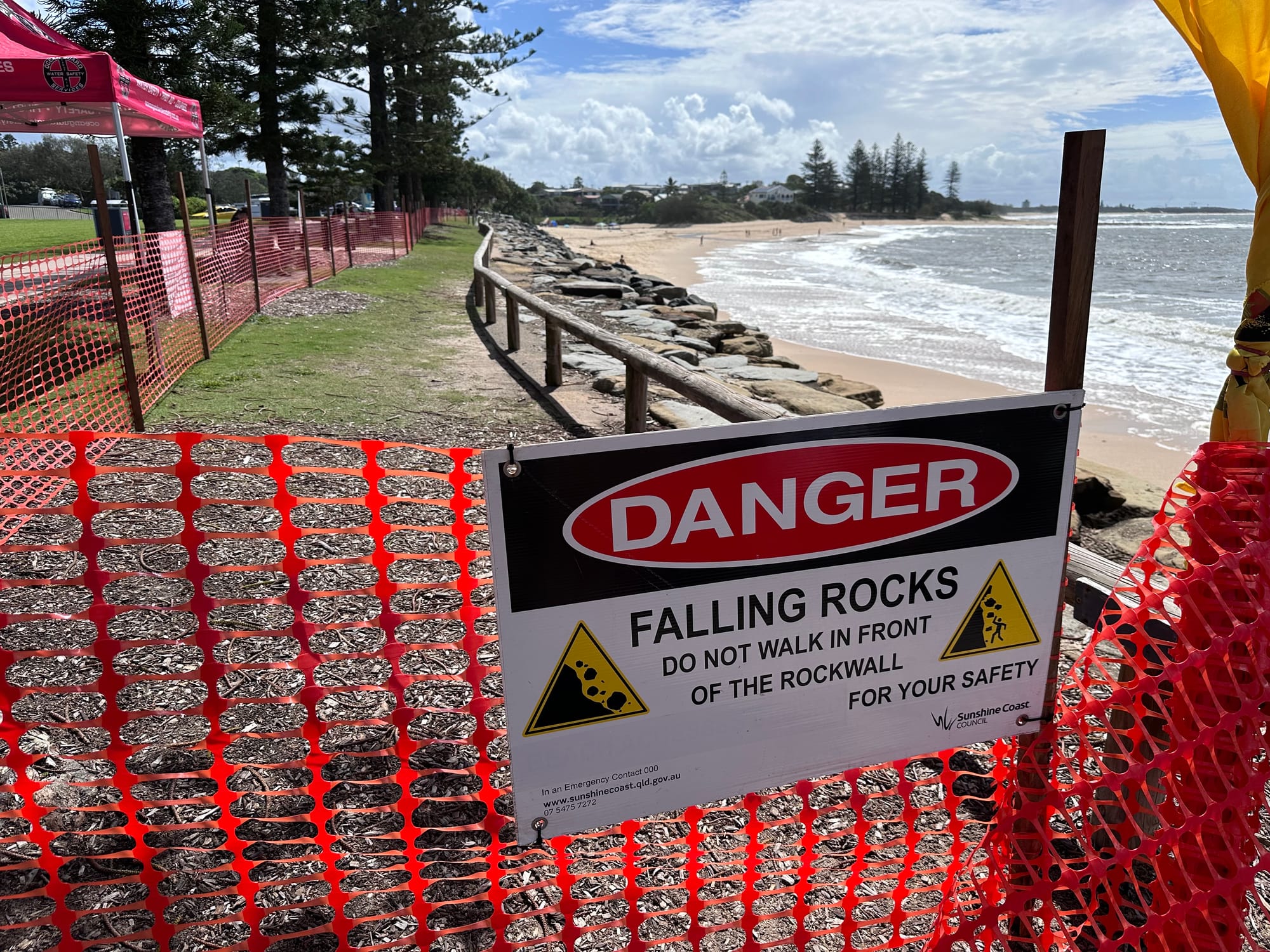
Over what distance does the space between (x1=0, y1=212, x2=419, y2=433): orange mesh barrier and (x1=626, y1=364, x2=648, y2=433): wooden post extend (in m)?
3.76

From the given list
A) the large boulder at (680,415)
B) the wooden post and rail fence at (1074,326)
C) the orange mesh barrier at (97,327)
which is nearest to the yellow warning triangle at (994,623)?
the wooden post and rail fence at (1074,326)

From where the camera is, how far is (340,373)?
8.66 meters

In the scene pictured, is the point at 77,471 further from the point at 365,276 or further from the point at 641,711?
the point at 365,276

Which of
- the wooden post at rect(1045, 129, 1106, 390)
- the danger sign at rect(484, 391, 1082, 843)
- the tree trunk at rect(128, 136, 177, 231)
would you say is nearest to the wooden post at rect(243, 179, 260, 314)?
the tree trunk at rect(128, 136, 177, 231)

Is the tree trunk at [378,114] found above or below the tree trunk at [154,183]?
above

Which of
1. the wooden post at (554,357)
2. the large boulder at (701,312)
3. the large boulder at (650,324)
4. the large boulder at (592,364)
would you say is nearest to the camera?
the wooden post at (554,357)

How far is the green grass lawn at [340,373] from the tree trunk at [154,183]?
8.54ft

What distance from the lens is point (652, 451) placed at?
5.58ft

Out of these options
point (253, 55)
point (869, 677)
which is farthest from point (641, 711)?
point (253, 55)

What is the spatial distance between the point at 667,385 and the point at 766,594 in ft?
12.4

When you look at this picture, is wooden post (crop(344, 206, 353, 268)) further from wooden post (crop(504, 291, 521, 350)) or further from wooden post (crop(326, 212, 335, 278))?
wooden post (crop(504, 291, 521, 350))

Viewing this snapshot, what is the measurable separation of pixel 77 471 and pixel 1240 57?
2.74 meters

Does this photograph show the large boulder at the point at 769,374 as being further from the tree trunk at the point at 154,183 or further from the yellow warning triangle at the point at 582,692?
the tree trunk at the point at 154,183

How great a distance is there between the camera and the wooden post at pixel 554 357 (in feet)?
26.9
